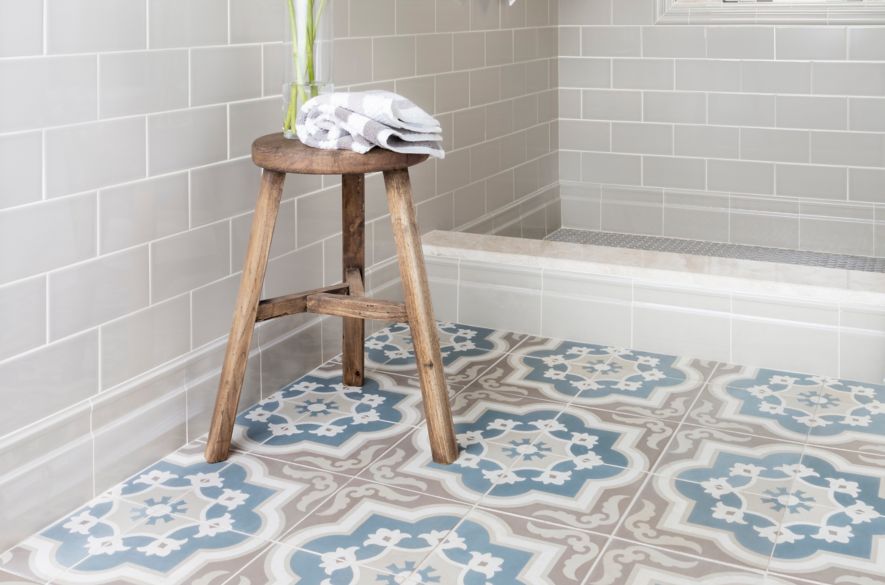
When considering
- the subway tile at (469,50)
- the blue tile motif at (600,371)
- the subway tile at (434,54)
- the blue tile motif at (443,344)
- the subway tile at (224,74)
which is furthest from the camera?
the subway tile at (469,50)

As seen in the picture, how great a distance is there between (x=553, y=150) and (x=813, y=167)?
40.8 inches

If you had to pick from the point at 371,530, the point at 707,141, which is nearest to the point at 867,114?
the point at 707,141

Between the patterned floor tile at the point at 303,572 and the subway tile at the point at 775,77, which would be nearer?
the patterned floor tile at the point at 303,572

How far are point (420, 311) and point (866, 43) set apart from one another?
8.19ft

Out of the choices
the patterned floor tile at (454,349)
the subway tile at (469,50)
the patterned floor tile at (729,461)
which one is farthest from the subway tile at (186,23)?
the patterned floor tile at (729,461)

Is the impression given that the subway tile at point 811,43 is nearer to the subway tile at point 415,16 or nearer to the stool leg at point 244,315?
the subway tile at point 415,16

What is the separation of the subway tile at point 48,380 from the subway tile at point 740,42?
2.83 m

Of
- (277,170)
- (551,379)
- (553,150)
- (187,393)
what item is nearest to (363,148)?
(277,170)

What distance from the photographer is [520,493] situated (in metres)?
1.92

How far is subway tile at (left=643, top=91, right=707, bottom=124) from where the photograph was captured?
3.96 meters

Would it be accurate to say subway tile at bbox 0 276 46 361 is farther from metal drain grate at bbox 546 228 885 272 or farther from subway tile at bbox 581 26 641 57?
subway tile at bbox 581 26 641 57

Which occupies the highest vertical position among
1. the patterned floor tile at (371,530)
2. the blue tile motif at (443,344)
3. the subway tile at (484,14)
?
the subway tile at (484,14)

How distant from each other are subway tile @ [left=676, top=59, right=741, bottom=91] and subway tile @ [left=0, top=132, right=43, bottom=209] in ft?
9.35

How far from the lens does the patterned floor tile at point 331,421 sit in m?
2.10
